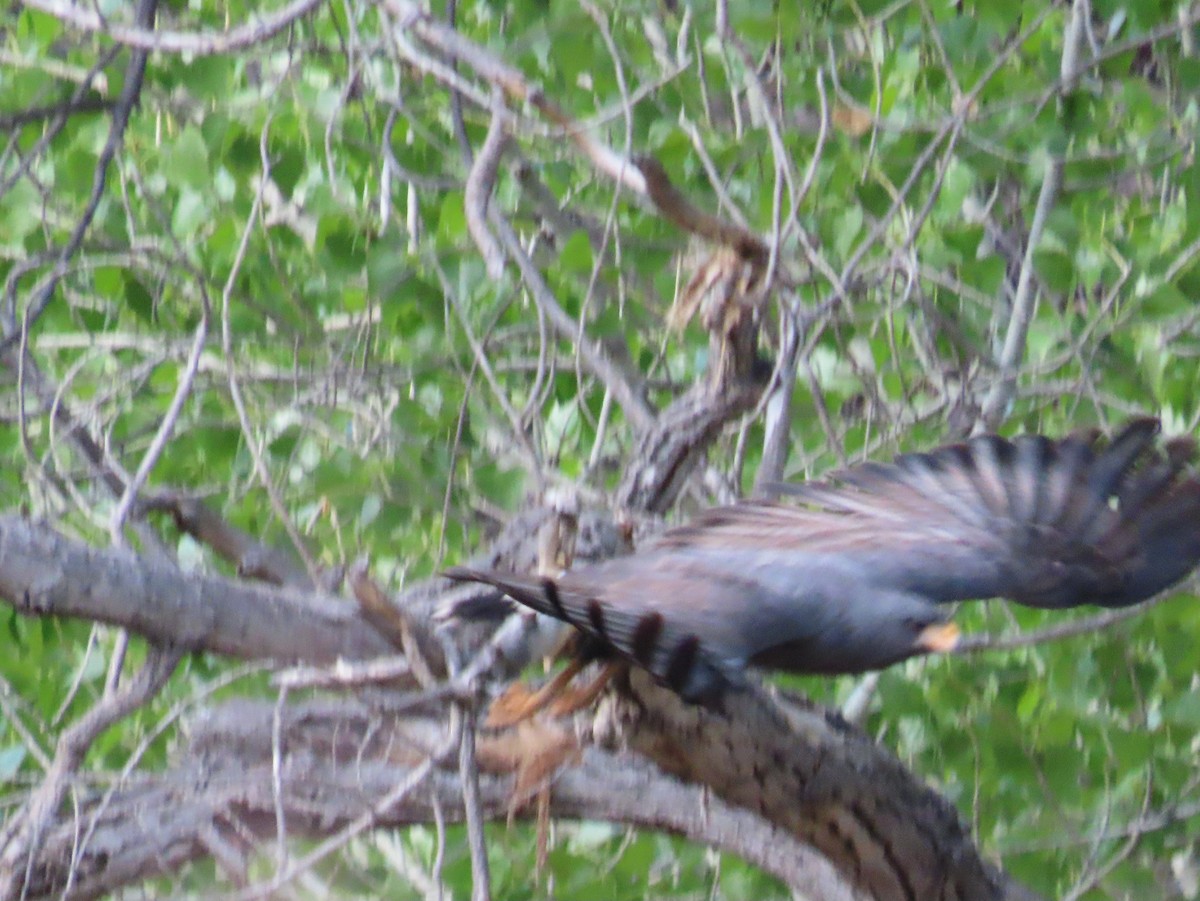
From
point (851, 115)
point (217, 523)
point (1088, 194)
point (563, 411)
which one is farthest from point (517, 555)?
point (1088, 194)

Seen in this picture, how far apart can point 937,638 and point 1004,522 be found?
38 cm

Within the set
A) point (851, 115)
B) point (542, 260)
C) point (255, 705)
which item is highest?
point (851, 115)

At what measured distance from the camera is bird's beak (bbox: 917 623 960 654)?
139cm

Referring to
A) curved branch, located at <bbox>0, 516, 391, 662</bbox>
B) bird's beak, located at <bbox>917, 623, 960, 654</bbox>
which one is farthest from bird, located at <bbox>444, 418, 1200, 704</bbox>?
curved branch, located at <bbox>0, 516, 391, 662</bbox>

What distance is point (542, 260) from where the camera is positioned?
2.50 m

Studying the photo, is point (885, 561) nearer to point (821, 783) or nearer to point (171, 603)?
point (821, 783)

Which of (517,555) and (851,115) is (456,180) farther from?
(517,555)

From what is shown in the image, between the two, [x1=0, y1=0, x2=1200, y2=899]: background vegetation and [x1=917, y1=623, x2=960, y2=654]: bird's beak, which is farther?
[x1=0, y1=0, x2=1200, y2=899]: background vegetation

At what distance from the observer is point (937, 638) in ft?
4.63

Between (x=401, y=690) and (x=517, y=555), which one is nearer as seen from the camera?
(x=401, y=690)

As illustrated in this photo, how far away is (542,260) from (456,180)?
0.87 feet

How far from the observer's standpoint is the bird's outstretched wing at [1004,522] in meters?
1.60

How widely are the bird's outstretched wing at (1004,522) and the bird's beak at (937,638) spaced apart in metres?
0.11

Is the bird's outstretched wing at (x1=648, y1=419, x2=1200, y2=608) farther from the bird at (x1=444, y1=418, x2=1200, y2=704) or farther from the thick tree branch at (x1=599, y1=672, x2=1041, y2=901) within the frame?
A: the thick tree branch at (x1=599, y1=672, x2=1041, y2=901)
